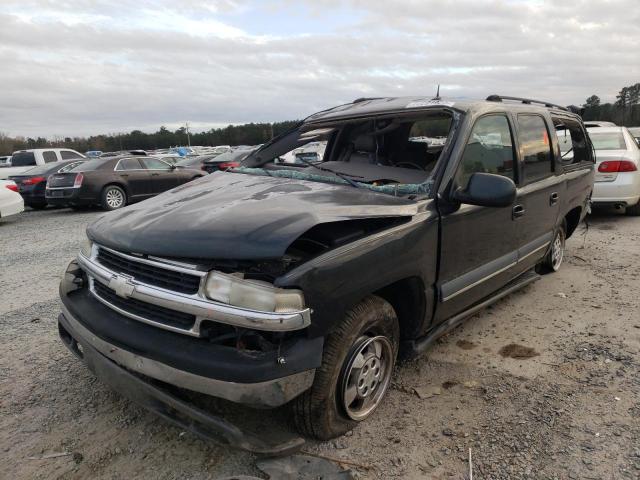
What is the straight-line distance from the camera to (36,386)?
307 centimetres

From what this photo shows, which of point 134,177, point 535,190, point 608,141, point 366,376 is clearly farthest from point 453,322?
point 134,177

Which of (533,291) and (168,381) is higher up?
(168,381)

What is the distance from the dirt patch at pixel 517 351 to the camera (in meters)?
3.45

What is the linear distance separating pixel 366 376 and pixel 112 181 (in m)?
11.3

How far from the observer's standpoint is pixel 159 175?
13.1 m

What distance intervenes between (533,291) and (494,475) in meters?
2.94

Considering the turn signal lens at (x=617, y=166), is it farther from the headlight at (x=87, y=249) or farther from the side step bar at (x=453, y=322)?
the headlight at (x=87, y=249)

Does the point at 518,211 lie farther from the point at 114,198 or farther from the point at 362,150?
the point at 114,198

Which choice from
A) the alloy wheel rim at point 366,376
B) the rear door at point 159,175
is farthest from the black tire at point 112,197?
the alloy wheel rim at point 366,376

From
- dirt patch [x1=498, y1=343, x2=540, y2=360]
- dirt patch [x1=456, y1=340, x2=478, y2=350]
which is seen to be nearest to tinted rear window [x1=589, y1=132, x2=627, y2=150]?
dirt patch [x1=498, y1=343, x2=540, y2=360]

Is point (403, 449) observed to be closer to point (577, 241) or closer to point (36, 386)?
point (36, 386)

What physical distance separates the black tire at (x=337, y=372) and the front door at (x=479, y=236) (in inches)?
25.1

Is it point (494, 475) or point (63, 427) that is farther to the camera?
point (63, 427)

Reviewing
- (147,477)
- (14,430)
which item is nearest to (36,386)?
(14,430)
